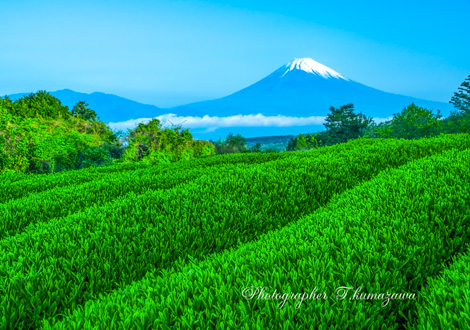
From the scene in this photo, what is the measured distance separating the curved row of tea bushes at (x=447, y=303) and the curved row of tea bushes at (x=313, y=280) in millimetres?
136

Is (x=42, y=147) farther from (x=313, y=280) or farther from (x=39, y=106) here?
(x=39, y=106)

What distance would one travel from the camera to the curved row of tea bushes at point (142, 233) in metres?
3.28

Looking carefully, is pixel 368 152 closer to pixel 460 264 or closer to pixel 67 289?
pixel 460 264

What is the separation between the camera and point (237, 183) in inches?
239

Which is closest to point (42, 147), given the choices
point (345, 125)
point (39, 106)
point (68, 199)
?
point (68, 199)

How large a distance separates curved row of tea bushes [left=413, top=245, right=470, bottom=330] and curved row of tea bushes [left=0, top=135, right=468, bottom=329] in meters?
2.31

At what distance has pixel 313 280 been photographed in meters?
2.63

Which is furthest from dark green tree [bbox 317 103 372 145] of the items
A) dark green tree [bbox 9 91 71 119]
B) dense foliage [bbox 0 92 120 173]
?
dark green tree [bbox 9 91 71 119]

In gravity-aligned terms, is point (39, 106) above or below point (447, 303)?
above

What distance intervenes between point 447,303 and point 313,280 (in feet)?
3.04

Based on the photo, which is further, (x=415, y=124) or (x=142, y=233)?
(x=415, y=124)

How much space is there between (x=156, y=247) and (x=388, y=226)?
277cm

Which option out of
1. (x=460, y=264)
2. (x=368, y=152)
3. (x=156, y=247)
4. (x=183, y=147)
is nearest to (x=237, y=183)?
(x=156, y=247)

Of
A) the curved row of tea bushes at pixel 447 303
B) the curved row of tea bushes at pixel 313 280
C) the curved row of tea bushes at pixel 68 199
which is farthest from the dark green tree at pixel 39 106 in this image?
the curved row of tea bushes at pixel 447 303
